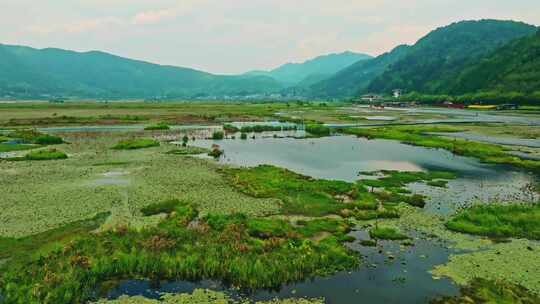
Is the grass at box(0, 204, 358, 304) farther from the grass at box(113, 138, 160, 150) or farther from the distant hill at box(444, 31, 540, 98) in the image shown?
the distant hill at box(444, 31, 540, 98)

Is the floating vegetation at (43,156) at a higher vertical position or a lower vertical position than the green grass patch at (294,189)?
higher

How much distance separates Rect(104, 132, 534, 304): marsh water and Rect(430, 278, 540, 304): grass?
56 cm

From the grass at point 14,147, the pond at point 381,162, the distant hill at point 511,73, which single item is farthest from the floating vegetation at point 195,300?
the distant hill at point 511,73

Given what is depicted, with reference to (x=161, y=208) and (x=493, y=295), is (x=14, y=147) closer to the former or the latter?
(x=161, y=208)

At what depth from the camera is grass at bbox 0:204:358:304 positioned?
14867 millimetres

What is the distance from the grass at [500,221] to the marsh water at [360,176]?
2.36 meters

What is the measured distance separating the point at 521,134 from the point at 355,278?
66.5m

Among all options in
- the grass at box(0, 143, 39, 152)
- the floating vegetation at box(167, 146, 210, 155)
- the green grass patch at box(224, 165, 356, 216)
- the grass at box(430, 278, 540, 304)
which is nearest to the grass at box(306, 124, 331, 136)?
the floating vegetation at box(167, 146, 210, 155)

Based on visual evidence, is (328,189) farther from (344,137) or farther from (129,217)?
(344,137)

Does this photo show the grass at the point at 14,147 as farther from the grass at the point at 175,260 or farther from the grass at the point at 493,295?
the grass at the point at 493,295

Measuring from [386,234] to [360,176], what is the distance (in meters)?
16.1

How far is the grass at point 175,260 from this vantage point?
14867 mm

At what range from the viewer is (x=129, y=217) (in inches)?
938

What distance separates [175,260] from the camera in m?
17.1
